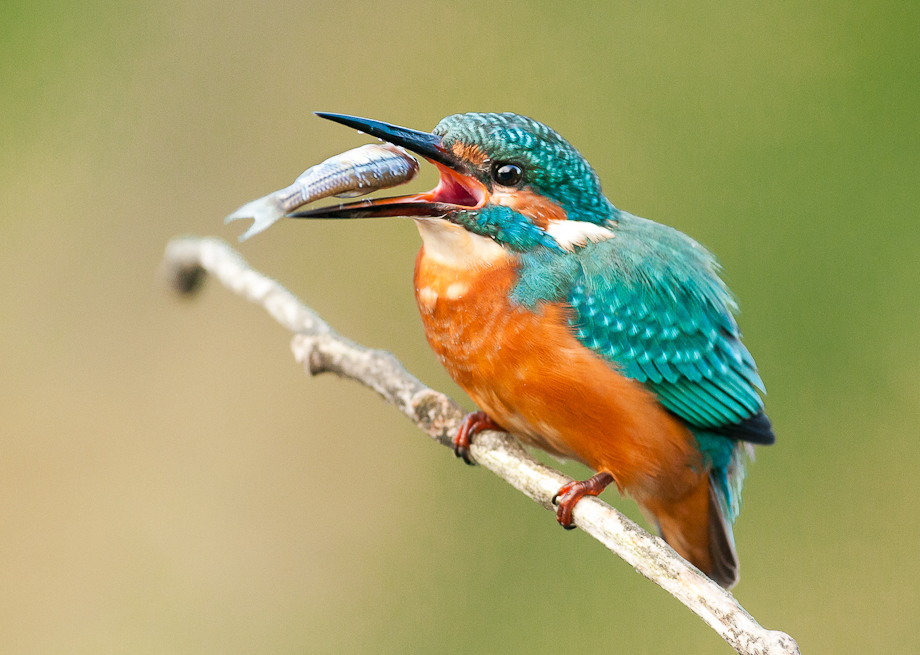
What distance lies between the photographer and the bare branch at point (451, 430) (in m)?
1.47

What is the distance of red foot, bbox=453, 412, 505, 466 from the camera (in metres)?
2.26

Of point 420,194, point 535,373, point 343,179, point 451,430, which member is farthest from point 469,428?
point 343,179

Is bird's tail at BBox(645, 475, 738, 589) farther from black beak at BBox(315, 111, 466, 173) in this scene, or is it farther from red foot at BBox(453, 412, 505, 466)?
black beak at BBox(315, 111, 466, 173)

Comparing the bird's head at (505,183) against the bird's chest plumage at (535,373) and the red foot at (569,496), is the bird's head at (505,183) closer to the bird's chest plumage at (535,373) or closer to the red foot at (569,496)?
the bird's chest plumage at (535,373)

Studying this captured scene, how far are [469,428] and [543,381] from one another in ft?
1.06

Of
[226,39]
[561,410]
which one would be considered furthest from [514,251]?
[226,39]

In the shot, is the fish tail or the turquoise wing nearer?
the fish tail

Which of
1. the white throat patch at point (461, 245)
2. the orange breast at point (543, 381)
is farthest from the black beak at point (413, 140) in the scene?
the orange breast at point (543, 381)

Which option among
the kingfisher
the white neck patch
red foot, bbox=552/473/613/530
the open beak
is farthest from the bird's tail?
the open beak

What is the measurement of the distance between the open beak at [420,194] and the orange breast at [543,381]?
0.50 ft

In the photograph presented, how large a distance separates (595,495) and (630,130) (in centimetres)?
191

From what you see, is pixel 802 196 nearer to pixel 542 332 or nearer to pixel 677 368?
pixel 677 368

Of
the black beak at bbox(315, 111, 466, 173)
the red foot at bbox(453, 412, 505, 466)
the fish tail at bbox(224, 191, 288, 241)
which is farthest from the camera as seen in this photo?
the red foot at bbox(453, 412, 505, 466)

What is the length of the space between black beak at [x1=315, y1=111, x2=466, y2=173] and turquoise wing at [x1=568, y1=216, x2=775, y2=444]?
36 centimetres
